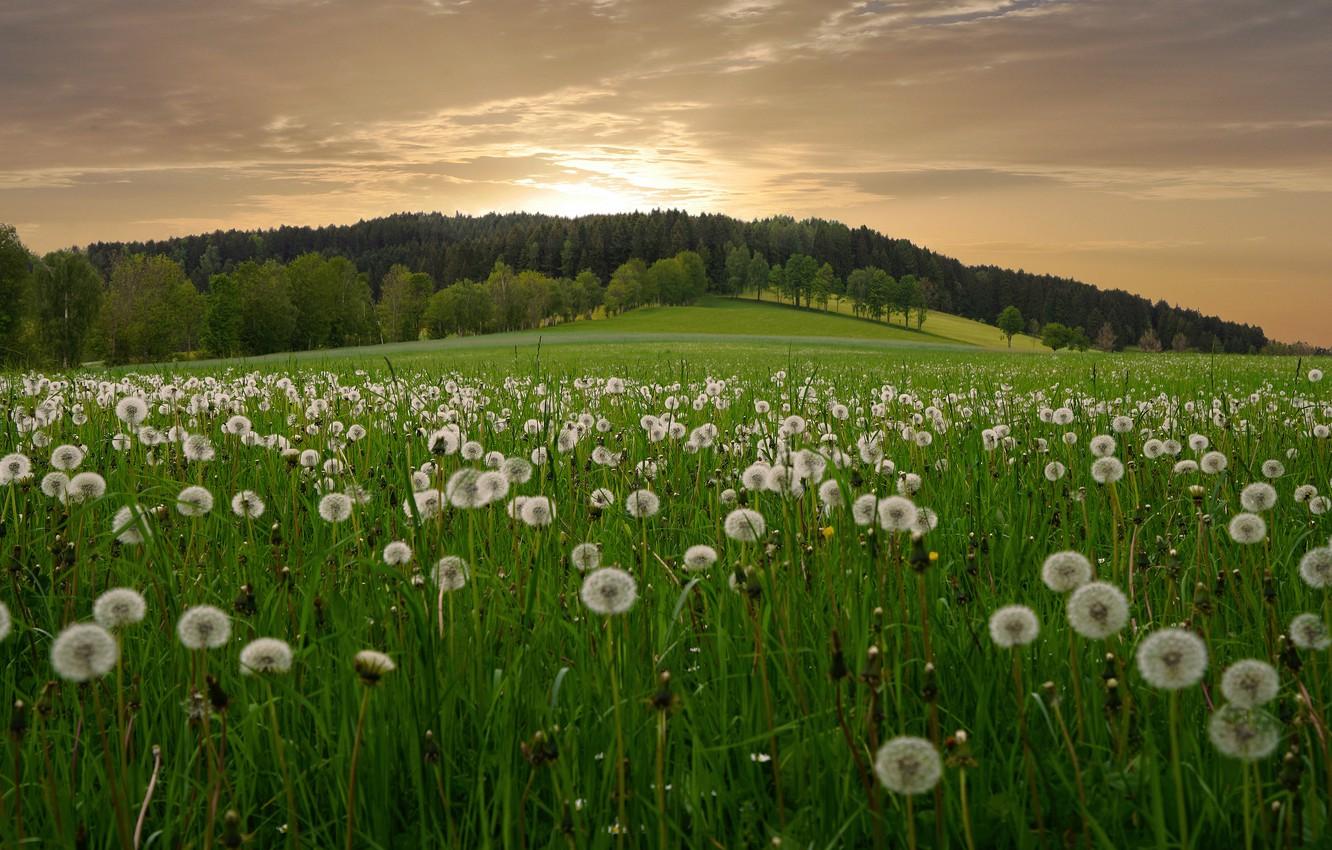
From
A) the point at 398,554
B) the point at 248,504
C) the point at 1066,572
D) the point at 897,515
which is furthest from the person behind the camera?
the point at 248,504

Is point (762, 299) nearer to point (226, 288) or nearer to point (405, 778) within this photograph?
point (226, 288)

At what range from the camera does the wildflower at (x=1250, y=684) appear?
153 centimetres

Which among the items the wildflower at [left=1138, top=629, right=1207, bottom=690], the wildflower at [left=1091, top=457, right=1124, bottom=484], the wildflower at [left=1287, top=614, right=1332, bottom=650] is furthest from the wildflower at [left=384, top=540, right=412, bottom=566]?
the wildflower at [left=1091, top=457, right=1124, bottom=484]

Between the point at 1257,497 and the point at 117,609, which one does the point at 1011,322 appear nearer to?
the point at 1257,497

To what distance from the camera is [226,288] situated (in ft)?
333

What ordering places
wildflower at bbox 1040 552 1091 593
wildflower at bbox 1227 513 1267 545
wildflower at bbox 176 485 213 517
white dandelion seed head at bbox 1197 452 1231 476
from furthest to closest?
1. white dandelion seed head at bbox 1197 452 1231 476
2. wildflower at bbox 176 485 213 517
3. wildflower at bbox 1227 513 1267 545
4. wildflower at bbox 1040 552 1091 593

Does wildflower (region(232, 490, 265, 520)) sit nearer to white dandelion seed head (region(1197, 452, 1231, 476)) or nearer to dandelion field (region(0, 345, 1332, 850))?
dandelion field (region(0, 345, 1332, 850))

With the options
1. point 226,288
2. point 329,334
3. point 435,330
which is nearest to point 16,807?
point 226,288

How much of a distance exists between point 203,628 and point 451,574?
75 cm

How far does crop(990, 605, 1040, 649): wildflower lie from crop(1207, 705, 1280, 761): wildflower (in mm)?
334

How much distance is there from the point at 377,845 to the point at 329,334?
121726mm

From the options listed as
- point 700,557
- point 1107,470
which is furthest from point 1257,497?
point 700,557

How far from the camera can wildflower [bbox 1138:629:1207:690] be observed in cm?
155

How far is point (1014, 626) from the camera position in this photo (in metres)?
1.75
